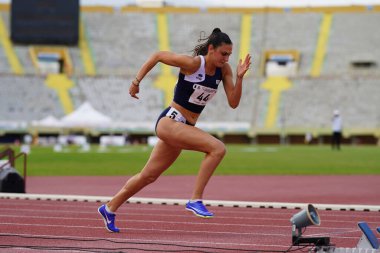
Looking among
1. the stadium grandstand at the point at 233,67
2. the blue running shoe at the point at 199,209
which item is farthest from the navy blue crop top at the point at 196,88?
the stadium grandstand at the point at 233,67

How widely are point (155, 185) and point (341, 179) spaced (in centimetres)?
474

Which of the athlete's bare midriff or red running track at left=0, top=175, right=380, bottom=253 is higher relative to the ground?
the athlete's bare midriff

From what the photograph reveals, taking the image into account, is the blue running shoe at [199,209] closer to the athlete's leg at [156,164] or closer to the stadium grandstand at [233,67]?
the athlete's leg at [156,164]

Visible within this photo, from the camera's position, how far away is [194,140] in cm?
858

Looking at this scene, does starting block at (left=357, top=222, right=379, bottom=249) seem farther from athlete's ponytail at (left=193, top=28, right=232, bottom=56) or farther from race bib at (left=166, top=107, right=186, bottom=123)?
athlete's ponytail at (left=193, top=28, right=232, bottom=56)

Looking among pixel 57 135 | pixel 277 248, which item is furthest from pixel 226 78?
pixel 57 135

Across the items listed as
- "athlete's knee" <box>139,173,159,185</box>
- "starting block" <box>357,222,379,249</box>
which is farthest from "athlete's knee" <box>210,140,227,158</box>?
"starting block" <box>357,222,379,249</box>

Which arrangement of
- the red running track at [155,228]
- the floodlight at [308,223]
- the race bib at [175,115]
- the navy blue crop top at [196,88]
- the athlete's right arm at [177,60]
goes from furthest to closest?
1. the race bib at [175,115]
2. the navy blue crop top at [196,88]
3. the athlete's right arm at [177,60]
4. the red running track at [155,228]
5. the floodlight at [308,223]

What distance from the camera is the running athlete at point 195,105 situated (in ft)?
28.0

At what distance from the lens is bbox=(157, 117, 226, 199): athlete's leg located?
8570mm

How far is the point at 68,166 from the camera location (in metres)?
27.2

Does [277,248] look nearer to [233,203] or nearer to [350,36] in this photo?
[233,203]

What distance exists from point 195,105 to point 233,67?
53.0 metres

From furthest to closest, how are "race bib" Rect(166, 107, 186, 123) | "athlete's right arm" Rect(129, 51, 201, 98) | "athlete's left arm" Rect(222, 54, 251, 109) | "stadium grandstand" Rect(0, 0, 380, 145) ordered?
"stadium grandstand" Rect(0, 0, 380, 145), "race bib" Rect(166, 107, 186, 123), "athlete's left arm" Rect(222, 54, 251, 109), "athlete's right arm" Rect(129, 51, 201, 98)
